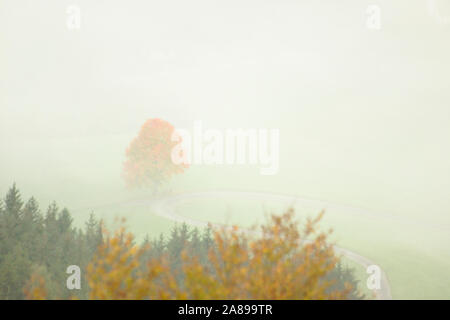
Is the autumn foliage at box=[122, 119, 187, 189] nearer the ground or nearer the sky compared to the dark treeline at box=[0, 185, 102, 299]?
nearer the sky

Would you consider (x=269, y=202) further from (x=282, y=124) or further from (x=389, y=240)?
(x=282, y=124)

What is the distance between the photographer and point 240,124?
124m

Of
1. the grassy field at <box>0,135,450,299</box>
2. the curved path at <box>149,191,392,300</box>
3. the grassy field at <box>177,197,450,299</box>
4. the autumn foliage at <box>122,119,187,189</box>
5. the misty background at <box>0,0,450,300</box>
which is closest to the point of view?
the grassy field at <box>177,197,450,299</box>

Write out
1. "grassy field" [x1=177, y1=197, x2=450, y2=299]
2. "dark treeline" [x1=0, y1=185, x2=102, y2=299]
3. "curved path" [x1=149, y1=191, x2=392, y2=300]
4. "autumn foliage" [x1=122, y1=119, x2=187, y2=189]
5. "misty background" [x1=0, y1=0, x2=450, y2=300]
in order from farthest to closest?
"misty background" [x1=0, y1=0, x2=450, y2=300], "autumn foliage" [x1=122, y1=119, x2=187, y2=189], "curved path" [x1=149, y1=191, x2=392, y2=300], "grassy field" [x1=177, y1=197, x2=450, y2=299], "dark treeline" [x1=0, y1=185, x2=102, y2=299]

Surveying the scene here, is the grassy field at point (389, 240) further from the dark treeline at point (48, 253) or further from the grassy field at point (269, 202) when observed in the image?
the dark treeline at point (48, 253)

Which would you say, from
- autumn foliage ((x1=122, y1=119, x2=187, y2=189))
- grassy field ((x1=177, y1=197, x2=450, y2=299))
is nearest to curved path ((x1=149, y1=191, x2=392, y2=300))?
grassy field ((x1=177, y1=197, x2=450, y2=299))

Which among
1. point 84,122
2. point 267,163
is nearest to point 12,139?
point 84,122

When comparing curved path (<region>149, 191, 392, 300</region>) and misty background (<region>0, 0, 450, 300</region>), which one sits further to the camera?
misty background (<region>0, 0, 450, 300</region>)

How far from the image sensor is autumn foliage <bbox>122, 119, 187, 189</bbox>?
51.6 m

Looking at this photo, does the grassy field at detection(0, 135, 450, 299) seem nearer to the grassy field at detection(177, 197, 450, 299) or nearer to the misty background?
the grassy field at detection(177, 197, 450, 299)

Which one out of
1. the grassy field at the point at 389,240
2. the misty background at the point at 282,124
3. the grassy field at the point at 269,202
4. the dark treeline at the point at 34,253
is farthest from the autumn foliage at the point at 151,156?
the dark treeline at the point at 34,253

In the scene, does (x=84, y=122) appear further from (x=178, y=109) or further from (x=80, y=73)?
(x=80, y=73)

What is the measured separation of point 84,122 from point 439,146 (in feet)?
363

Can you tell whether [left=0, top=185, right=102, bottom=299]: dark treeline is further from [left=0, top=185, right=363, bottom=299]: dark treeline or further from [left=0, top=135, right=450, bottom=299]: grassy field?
[left=0, top=135, right=450, bottom=299]: grassy field
